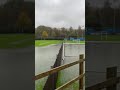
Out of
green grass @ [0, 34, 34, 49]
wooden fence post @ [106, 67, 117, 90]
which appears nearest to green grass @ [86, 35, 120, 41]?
wooden fence post @ [106, 67, 117, 90]

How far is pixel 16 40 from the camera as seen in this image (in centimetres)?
177

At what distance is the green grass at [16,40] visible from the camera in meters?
1.73

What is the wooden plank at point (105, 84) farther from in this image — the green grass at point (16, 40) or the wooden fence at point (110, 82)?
the green grass at point (16, 40)

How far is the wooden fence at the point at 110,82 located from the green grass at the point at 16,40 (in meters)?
0.46

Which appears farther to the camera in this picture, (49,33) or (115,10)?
(49,33)

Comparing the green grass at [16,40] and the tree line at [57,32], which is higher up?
the tree line at [57,32]

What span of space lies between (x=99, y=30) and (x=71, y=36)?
47.6 inches

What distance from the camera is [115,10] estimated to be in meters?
1.71

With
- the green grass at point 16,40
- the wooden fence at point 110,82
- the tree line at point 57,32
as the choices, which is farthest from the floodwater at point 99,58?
the tree line at point 57,32

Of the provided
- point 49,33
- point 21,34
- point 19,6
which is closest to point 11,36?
point 21,34

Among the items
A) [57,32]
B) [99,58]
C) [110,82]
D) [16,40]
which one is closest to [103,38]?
[99,58]

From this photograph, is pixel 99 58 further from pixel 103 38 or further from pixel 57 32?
pixel 57 32

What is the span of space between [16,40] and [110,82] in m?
0.63

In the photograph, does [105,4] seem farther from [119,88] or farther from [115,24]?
[119,88]
